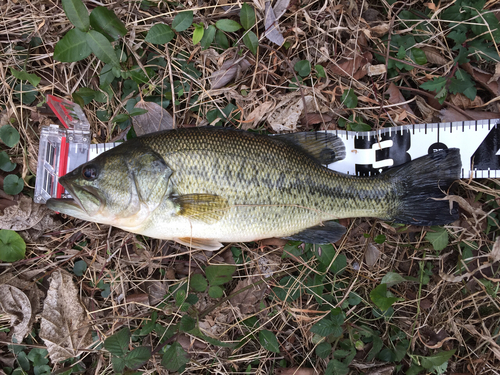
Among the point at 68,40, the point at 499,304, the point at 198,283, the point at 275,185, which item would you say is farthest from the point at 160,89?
the point at 499,304

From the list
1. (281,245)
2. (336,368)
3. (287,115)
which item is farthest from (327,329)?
(287,115)

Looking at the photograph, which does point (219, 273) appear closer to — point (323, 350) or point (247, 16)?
point (323, 350)

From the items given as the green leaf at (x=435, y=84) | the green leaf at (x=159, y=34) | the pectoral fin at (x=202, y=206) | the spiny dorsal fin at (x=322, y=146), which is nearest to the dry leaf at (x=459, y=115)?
the green leaf at (x=435, y=84)

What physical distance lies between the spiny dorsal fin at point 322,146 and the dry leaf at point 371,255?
3.33 ft

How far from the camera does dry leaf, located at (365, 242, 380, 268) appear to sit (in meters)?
3.24

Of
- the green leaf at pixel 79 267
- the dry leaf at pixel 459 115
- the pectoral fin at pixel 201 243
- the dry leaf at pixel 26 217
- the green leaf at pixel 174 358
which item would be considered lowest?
the green leaf at pixel 174 358

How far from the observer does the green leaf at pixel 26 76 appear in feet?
9.98

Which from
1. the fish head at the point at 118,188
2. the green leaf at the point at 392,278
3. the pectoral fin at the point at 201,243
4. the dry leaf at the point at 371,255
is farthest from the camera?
the dry leaf at the point at 371,255

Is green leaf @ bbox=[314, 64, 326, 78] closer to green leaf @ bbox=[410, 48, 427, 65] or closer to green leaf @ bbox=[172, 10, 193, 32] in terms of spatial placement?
green leaf @ bbox=[410, 48, 427, 65]

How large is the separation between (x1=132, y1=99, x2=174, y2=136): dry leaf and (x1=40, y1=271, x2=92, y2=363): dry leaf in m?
1.69

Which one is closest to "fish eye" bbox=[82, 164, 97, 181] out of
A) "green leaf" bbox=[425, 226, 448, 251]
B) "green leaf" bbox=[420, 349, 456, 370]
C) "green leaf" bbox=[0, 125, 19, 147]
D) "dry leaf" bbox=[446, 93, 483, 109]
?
"green leaf" bbox=[0, 125, 19, 147]

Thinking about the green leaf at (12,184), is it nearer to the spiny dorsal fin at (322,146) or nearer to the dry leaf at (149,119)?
the dry leaf at (149,119)

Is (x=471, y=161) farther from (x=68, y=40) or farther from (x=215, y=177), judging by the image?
(x=68, y=40)

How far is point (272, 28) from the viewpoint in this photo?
3.23 metres
